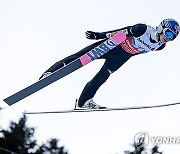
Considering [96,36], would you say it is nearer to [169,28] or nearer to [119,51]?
[119,51]

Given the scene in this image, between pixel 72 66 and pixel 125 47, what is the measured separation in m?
1.14

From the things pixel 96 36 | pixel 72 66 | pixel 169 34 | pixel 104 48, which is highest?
pixel 169 34

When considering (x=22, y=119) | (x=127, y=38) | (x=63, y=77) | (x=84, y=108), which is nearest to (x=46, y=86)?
(x=63, y=77)

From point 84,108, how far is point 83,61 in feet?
3.03

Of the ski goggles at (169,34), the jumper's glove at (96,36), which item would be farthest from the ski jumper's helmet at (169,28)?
the jumper's glove at (96,36)

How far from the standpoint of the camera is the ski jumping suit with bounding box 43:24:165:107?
24.7 feet

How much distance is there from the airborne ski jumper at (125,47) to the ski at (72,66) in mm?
78

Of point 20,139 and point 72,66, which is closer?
point 72,66

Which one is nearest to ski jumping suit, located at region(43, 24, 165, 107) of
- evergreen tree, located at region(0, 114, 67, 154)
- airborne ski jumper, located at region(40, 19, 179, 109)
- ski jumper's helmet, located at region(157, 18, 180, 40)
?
airborne ski jumper, located at region(40, 19, 179, 109)

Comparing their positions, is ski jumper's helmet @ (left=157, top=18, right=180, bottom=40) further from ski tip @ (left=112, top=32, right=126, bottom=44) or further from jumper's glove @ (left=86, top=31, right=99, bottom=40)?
jumper's glove @ (left=86, top=31, right=99, bottom=40)

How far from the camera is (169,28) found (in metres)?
7.49

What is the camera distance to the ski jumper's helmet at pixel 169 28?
24.4 feet

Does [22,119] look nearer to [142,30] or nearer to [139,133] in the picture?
[139,133]

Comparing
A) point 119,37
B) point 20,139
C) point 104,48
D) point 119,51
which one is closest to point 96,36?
point 104,48
